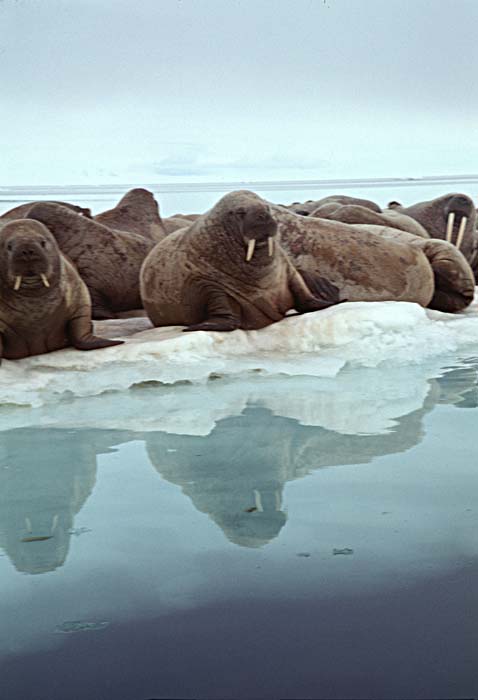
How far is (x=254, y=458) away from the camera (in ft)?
13.6

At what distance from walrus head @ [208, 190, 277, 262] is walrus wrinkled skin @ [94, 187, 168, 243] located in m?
2.15

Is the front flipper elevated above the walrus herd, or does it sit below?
below

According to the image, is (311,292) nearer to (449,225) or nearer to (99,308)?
(99,308)

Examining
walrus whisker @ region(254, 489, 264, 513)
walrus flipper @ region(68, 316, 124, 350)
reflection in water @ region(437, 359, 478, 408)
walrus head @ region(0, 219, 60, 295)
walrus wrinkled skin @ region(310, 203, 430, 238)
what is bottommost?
reflection in water @ region(437, 359, 478, 408)

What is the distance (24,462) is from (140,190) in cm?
600

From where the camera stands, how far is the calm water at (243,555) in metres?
2.34

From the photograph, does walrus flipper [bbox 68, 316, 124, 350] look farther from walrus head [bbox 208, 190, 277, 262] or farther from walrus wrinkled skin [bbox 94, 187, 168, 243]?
walrus wrinkled skin [bbox 94, 187, 168, 243]

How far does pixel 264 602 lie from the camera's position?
106 inches

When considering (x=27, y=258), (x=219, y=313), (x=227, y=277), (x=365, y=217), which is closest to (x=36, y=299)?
(x=27, y=258)

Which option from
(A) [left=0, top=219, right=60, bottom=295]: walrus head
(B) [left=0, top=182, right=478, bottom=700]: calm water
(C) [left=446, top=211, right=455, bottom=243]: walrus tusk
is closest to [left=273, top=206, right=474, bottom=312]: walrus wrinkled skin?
(A) [left=0, top=219, right=60, bottom=295]: walrus head

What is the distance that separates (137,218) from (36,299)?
334 cm

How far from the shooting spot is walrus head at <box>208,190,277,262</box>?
668 centimetres

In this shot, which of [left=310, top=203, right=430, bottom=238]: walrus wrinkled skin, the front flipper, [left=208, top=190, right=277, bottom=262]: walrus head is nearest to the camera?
[left=208, top=190, right=277, bottom=262]: walrus head

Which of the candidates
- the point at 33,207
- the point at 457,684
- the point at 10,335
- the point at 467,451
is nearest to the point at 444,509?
Result: the point at 467,451
